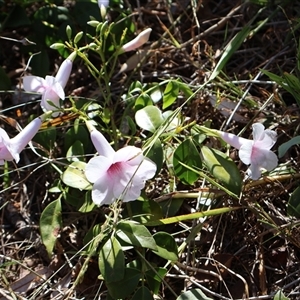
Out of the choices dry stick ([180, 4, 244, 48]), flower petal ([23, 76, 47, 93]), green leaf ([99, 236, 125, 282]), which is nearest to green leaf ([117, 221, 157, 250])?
green leaf ([99, 236, 125, 282])

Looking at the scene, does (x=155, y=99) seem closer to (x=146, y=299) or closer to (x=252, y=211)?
(x=252, y=211)

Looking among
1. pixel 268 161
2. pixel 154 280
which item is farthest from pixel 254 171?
pixel 154 280

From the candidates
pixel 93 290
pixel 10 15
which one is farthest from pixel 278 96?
pixel 10 15

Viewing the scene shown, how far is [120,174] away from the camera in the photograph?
1458 millimetres

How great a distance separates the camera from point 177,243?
66.8 inches

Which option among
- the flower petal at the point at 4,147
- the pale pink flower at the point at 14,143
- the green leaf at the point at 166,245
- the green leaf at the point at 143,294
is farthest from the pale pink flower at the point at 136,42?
the green leaf at the point at 143,294

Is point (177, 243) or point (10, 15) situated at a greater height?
point (10, 15)

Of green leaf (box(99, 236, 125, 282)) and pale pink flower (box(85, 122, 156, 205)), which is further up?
pale pink flower (box(85, 122, 156, 205))

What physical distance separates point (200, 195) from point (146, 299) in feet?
1.14

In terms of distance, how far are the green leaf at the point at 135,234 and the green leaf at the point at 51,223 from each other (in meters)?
0.23

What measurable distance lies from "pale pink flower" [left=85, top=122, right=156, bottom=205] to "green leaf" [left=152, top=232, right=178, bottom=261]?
6.6 inches

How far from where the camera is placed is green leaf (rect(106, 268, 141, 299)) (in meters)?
1.49

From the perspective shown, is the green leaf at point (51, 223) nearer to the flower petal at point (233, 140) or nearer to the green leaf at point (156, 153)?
the green leaf at point (156, 153)

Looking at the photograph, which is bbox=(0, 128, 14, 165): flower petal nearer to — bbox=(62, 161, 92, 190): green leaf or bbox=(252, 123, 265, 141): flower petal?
bbox=(62, 161, 92, 190): green leaf
